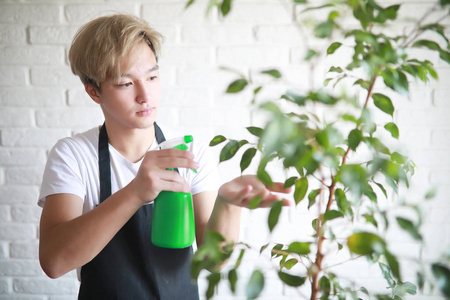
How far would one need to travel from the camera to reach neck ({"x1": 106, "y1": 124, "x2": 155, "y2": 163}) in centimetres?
113

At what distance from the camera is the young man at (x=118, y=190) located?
0.89 meters

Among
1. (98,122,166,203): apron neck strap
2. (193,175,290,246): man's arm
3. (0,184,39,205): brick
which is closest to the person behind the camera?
(193,175,290,246): man's arm

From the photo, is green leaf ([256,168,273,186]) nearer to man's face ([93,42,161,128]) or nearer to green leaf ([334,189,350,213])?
Result: green leaf ([334,189,350,213])

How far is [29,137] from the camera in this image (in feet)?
5.00

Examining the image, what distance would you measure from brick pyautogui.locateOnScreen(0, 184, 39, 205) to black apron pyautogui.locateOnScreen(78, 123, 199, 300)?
627mm

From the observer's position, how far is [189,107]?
150 cm

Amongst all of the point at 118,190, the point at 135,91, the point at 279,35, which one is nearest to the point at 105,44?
the point at 135,91

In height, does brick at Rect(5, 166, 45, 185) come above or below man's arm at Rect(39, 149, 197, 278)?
below

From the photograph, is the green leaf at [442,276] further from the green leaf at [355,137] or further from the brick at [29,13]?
the brick at [29,13]

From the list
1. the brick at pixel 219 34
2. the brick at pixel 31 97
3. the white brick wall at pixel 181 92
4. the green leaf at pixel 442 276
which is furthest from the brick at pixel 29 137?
the green leaf at pixel 442 276

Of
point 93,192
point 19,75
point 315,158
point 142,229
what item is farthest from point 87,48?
point 315,158

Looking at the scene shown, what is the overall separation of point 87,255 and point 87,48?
21.5 inches

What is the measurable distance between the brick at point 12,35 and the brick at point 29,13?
0.02 metres

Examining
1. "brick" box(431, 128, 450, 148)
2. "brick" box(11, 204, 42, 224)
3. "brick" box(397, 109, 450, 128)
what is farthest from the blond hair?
"brick" box(431, 128, 450, 148)
